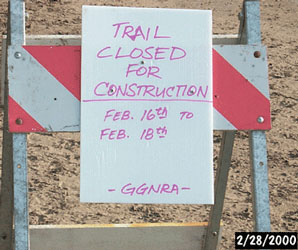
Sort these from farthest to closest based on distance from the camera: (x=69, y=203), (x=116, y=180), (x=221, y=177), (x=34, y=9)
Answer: (x=34, y=9)
(x=69, y=203)
(x=221, y=177)
(x=116, y=180)

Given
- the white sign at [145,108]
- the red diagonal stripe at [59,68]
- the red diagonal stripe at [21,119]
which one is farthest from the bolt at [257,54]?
the red diagonal stripe at [21,119]

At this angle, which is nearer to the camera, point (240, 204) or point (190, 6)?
point (240, 204)

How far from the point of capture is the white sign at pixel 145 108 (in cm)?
203

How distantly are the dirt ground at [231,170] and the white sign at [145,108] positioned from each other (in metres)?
1.49

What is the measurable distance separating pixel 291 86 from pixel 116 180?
9.76ft

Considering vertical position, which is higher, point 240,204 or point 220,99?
point 220,99

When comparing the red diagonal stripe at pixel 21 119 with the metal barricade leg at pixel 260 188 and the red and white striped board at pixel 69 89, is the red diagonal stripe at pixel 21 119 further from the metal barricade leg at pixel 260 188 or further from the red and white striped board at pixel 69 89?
the metal barricade leg at pixel 260 188

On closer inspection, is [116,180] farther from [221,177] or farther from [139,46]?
[221,177]

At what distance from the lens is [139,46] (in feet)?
6.74

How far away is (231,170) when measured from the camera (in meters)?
4.07

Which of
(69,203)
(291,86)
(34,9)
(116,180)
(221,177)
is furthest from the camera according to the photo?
(34,9)

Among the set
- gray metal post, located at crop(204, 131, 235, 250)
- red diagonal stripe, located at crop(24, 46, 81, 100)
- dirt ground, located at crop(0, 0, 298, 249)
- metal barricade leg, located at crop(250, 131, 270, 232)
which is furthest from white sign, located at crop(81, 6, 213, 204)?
dirt ground, located at crop(0, 0, 298, 249)

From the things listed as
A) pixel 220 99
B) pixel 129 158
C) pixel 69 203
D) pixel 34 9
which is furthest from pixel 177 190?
pixel 34 9

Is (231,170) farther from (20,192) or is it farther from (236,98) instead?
(20,192)
